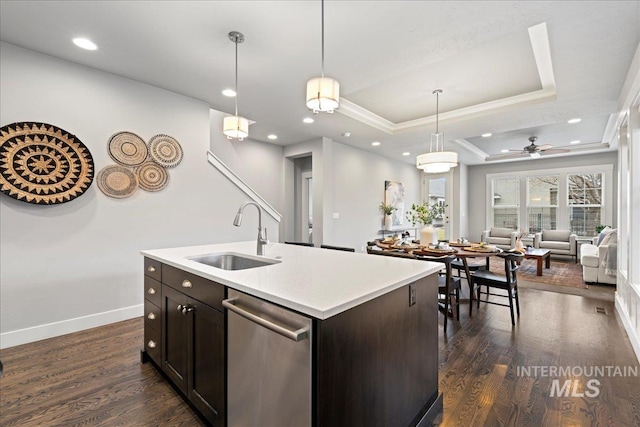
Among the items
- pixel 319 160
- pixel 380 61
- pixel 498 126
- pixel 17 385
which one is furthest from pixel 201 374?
pixel 498 126

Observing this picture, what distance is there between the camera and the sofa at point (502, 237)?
7617 millimetres

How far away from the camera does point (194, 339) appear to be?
1.69 metres

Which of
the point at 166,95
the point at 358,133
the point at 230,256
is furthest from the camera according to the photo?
the point at 358,133

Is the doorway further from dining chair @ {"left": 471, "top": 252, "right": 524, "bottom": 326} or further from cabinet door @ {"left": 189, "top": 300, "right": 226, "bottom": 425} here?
cabinet door @ {"left": 189, "top": 300, "right": 226, "bottom": 425}

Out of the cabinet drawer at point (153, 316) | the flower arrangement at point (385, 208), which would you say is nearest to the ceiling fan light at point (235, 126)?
the cabinet drawer at point (153, 316)

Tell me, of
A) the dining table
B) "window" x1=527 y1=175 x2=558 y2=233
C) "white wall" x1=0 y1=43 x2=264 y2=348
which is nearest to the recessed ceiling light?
"white wall" x1=0 y1=43 x2=264 y2=348

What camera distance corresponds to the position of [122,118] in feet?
10.8

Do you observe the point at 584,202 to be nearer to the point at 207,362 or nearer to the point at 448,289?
the point at 448,289

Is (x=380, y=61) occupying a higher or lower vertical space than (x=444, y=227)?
higher

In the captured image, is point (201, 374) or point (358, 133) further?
point (358, 133)

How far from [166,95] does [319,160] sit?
2.80m

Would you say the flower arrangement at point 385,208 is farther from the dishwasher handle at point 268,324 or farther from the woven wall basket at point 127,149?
the dishwasher handle at point 268,324

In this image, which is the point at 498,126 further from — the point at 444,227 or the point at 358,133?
the point at 444,227

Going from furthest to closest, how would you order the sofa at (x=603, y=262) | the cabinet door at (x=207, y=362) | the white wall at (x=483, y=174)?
1. the white wall at (x=483, y=174)
2. the sofa at (x=603, y=262)
3. the cabinet door at (x=207, y=362)
